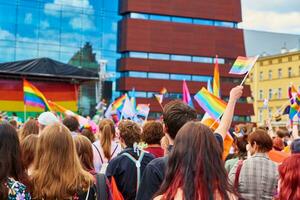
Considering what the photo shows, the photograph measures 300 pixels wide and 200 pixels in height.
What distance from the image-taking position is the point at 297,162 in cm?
445

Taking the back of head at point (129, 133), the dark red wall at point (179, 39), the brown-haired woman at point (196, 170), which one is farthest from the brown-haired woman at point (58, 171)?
the dark red wall at point (179, 39)

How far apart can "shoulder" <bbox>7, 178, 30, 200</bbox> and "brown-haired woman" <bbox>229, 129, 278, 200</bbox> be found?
286cm

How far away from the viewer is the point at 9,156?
390 centimetres

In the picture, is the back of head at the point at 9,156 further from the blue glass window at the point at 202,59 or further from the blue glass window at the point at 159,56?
the blue glass window at the point at 202,59

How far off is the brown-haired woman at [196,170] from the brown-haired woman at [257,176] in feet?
9.21

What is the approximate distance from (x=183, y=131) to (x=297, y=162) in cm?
163

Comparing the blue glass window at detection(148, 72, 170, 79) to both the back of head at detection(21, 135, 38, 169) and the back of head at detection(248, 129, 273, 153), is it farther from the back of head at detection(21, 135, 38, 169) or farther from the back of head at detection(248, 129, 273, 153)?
the back of head at detection(21, 135, 38, 169)

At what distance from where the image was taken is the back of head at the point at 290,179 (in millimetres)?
4367

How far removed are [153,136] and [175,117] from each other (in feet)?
6.51

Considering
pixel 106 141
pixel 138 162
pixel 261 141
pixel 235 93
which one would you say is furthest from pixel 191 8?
pixel 235 93

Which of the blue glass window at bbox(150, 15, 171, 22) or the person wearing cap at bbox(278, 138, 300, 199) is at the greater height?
the blue glass window at bbox(150, 15, 171, 22)

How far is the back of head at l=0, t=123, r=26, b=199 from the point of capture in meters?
3.85

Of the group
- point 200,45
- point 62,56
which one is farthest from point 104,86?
point 200,45

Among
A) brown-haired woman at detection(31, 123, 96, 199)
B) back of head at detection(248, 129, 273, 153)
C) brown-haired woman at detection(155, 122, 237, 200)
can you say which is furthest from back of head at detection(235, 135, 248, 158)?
brown-haired woman at detection(155, 122, 237, 200)
